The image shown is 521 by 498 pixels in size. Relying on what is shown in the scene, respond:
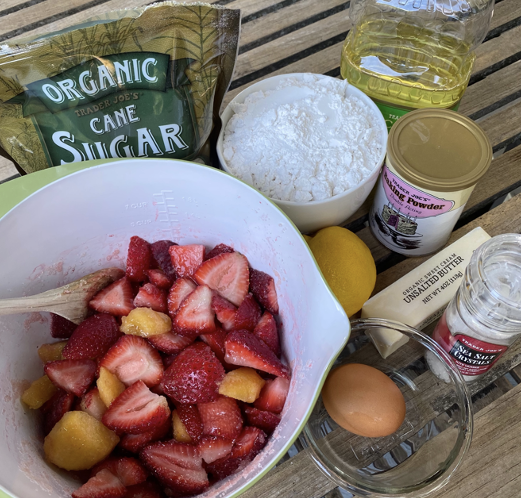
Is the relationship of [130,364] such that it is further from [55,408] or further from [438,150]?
[438,150]

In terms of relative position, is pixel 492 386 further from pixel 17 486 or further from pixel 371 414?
pixel 17 486

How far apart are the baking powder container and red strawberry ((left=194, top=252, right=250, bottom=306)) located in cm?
28

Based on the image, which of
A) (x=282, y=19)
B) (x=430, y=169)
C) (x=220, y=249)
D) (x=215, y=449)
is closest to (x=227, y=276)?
(x=220, y=249)

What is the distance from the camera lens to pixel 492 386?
0.82m

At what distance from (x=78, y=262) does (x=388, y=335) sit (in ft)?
1.66

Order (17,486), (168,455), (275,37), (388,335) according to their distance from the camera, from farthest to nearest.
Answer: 1. (275,37)
2. (388,335)
3. (168,455)
4. (17,486)

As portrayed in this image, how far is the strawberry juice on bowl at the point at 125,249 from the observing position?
0.58 meters

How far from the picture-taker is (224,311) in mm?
744

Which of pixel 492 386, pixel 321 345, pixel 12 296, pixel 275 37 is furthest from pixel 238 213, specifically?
pixel 275 37

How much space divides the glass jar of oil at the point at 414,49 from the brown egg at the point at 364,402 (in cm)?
50

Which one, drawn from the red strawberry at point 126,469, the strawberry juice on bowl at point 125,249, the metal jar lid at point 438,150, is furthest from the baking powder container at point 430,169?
the red strawberry at point 126,469

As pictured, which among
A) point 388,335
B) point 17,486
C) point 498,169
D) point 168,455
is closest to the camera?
point 17,486

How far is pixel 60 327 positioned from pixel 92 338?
89 mm

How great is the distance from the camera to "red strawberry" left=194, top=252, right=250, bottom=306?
2.51ft
